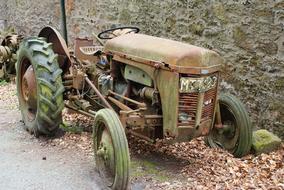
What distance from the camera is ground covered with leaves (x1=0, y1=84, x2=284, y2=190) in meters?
4.35

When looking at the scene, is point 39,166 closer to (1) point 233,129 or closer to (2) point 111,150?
(2) point 111,150

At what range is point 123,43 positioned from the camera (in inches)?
194

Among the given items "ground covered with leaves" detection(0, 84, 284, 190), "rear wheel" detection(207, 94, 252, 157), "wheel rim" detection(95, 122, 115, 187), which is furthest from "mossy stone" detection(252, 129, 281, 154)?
"wheel rim" detection(95, 122, 115, 187)

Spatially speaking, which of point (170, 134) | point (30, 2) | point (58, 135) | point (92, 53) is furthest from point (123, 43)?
point (30, 2)

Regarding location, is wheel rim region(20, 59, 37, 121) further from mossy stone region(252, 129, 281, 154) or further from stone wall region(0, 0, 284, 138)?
mossy stone region(252, 129, 281, 154)

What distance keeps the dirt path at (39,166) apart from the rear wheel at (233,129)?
1.51 m

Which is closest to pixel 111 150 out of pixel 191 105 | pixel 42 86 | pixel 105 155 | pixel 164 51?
pixel 105 155

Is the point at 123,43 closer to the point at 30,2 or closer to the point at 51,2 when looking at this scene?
the point at 51,2

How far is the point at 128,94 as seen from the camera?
16.1ft

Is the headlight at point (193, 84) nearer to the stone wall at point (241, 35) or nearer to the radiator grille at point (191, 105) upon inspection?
the radiator grille at point (191, 105)

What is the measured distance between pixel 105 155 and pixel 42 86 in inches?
56.3

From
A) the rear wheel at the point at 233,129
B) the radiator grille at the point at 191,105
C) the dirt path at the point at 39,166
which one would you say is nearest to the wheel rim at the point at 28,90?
the dirt path at the point at 39,166

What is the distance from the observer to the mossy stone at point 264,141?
5.13 meters

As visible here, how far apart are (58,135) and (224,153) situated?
212 cm
